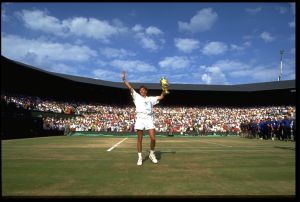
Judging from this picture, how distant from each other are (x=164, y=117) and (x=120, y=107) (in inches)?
373

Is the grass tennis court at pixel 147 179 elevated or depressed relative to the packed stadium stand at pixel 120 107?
depressed

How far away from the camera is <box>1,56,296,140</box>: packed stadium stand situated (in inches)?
1433

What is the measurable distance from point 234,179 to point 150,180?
1638mm

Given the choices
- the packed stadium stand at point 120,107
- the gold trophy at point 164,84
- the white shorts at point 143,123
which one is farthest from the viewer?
the packed stadium stand at point 120,107

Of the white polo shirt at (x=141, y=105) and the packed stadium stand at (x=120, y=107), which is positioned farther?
the packed stadium stand at (x=120, y=107)

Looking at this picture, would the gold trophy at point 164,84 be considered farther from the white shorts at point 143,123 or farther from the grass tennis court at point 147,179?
the grass tennis court at point 147,179

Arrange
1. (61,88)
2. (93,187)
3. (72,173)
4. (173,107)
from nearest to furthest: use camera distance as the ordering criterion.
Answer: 1. (93,187)
2. (72,173)
3. (61,88)
4. (173,107)

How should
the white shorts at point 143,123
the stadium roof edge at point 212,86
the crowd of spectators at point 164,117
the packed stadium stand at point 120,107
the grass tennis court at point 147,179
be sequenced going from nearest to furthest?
the grass tennis court at point 147,179 → the white shorts at point 143,123 → the packed stadium stand at point 120,107 → the crowd of spectators at point 164,117 → the stadium roof edge at point 212,86

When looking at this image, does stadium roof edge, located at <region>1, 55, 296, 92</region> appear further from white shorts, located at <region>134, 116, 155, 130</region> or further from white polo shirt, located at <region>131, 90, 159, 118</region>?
white shorts, located at <region>134, 116, 155, 130</region>

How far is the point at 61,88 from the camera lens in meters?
57.8

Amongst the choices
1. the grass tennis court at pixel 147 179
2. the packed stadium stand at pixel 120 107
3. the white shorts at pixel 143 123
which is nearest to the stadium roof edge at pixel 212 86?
the packed stadium stand at pixel 120 107

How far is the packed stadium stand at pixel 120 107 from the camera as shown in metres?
36.4
